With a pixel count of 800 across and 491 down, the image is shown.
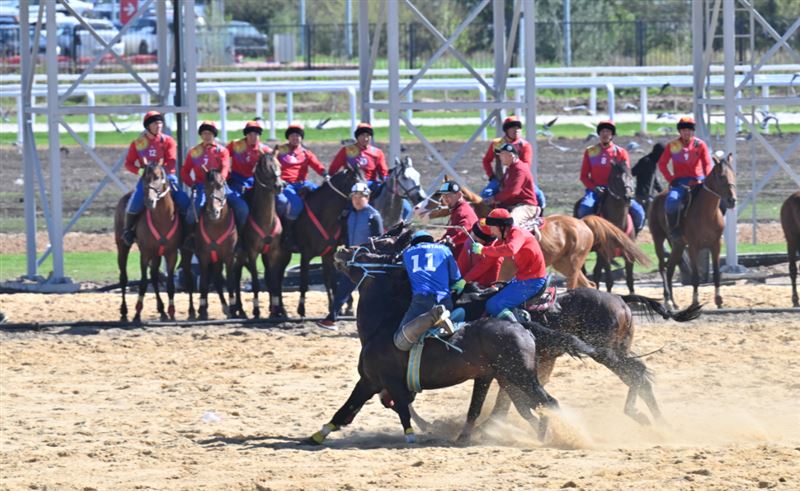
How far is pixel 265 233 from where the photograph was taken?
17562mm

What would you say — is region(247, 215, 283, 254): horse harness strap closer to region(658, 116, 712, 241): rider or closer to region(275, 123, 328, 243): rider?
region(275, 123, 328, 243): rider

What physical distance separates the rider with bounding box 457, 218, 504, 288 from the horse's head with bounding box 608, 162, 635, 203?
22.9 feet

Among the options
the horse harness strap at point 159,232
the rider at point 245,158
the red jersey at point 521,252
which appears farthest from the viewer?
the rider at point 245,158

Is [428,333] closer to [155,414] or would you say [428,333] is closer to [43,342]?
[155,414]

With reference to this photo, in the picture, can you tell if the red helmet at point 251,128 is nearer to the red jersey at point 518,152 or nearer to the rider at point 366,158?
the rider at point 366,158

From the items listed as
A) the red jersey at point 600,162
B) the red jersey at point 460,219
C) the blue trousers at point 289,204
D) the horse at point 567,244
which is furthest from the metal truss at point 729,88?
the red jersey at point 460,219

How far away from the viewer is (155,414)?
1270cm

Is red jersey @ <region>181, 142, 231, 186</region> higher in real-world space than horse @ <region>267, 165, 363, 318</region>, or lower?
higher

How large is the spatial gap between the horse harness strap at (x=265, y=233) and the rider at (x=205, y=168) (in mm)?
103

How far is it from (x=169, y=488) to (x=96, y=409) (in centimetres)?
332

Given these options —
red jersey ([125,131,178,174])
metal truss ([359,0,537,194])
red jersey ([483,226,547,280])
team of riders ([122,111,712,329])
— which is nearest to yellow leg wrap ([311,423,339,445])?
red jersey ([483,226,547,280])

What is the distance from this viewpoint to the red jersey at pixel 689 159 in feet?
61.0

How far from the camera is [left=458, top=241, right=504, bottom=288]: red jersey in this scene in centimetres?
1152

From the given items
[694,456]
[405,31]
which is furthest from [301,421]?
[405,31]
